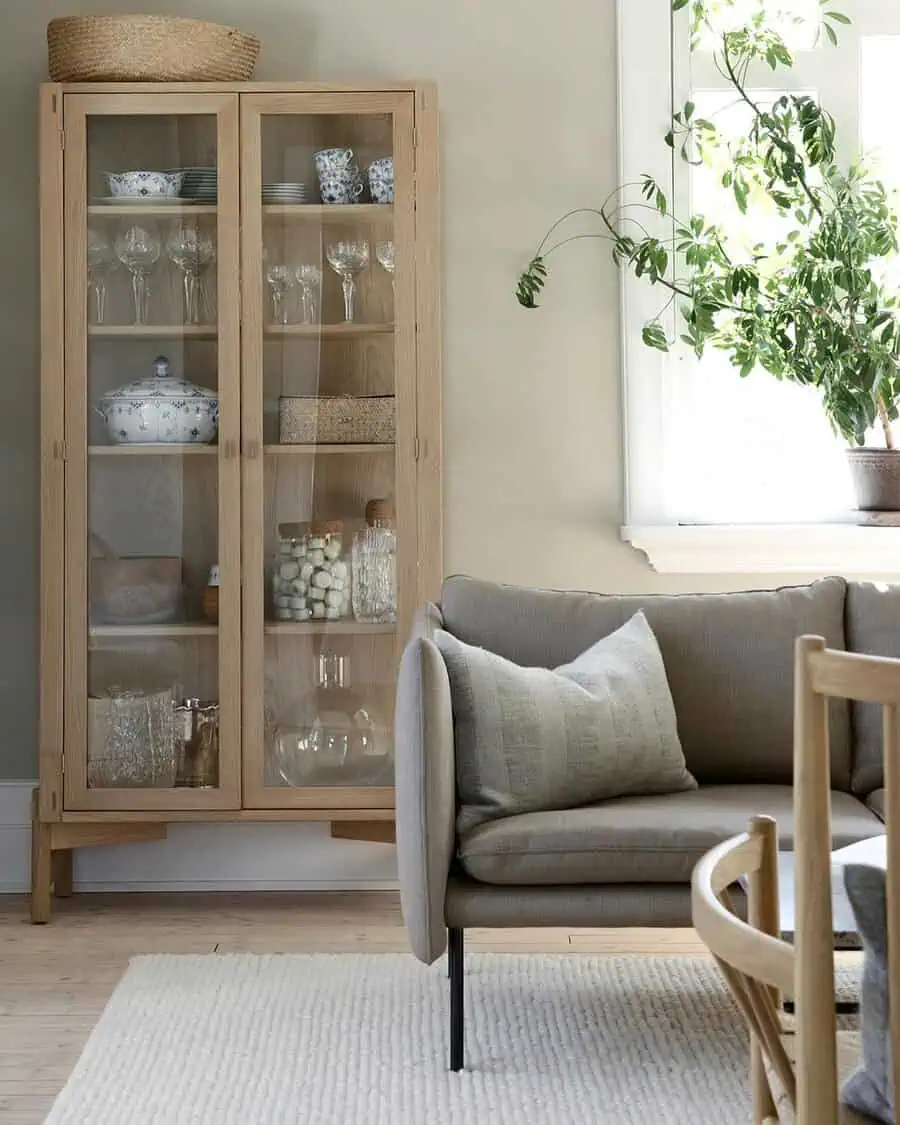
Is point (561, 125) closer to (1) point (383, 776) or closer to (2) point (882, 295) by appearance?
(2) point (882, 295)

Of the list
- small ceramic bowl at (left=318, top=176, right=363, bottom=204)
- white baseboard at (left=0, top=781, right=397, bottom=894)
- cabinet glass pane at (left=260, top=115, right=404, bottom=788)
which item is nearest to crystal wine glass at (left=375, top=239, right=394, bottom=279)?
cabinet glass pane at (left=260, top=115, right=404, bottom=788)

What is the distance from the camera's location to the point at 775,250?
3541 mm

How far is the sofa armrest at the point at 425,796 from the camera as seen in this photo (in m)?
2.38

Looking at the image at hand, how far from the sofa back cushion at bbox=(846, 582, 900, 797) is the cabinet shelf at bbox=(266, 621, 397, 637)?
107 cm

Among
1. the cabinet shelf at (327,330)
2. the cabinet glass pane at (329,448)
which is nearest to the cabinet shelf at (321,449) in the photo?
the cabinet glass pane at (329,448)

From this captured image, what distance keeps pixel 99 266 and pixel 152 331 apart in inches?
7.9

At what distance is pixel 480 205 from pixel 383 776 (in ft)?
4.94

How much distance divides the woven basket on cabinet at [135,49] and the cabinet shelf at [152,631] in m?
1.31

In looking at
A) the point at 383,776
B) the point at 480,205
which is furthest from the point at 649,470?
the point at 383,776

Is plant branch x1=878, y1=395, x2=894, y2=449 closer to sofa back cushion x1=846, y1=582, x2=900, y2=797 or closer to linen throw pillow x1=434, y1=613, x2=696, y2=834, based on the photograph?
sofa back cushion x1=846, y1=582, x2=900, y2=797

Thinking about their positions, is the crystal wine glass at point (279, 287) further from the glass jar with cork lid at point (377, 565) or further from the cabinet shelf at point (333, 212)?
the glass jar with cork lid at point (377, 565)

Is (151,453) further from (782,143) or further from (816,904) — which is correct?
(816,904)

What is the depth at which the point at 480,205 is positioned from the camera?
3619 mm

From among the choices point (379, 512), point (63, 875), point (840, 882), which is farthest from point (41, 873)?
point (840, 882)
